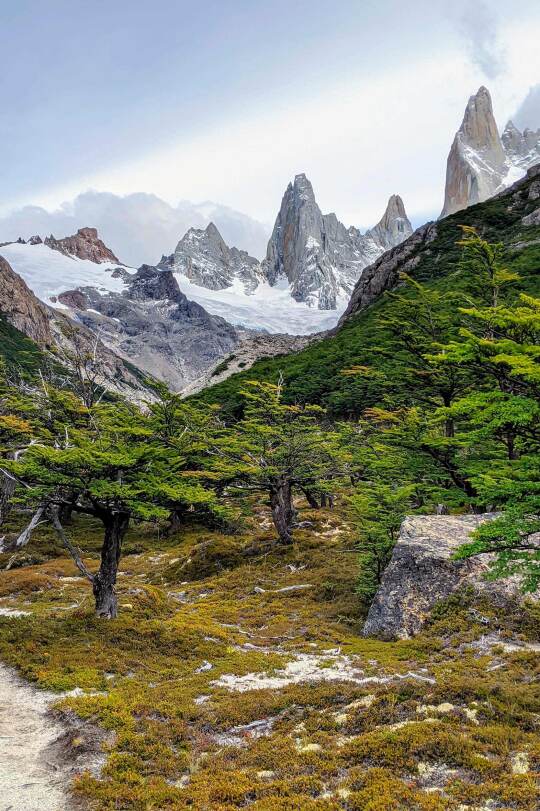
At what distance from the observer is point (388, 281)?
99.8m

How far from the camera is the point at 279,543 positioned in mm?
30141

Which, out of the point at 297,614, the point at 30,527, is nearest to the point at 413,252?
the point at 297,614

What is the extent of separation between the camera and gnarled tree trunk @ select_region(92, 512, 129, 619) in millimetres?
17625

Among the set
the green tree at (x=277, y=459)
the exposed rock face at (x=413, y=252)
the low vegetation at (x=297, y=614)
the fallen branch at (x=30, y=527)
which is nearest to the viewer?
the low vegetation at (x=297, y=614)

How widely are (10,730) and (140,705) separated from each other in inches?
113

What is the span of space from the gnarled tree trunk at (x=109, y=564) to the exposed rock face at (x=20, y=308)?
6568 inches

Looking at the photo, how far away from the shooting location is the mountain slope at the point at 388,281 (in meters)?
71.2

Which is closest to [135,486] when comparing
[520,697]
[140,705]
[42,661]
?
[42,661]

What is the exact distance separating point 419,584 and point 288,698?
25.0ft

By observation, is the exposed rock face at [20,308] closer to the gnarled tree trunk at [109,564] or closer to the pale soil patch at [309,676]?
the gnarled tree trunk at [109,564]

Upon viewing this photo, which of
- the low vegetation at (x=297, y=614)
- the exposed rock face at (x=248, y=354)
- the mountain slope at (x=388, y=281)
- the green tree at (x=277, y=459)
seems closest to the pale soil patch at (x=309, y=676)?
the low vegetation at (x=297, y=614)

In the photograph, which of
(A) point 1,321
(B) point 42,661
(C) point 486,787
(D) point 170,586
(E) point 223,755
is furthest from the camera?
(A) point 1,321

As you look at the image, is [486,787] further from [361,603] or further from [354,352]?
[354,352]

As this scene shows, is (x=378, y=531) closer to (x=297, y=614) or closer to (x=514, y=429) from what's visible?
(x=297, y=614)
